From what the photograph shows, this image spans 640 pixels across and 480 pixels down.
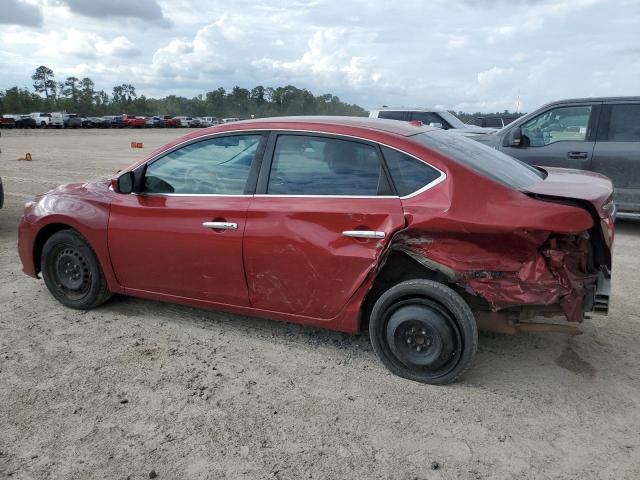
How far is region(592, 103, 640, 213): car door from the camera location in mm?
7223

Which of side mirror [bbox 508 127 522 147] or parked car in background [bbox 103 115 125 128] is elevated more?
side mirror [bbox 508 127 522 147]

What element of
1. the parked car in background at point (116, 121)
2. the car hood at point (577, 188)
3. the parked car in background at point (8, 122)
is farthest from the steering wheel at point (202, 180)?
the parked car in background at point (116, 121)

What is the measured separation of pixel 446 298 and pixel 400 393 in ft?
2.14

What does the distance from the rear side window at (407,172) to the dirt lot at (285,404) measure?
48.5 inches

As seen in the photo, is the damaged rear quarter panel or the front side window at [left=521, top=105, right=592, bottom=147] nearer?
the damaged rear quarter panel

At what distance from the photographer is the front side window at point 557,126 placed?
25.0ft

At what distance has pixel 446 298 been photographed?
10.5 ft

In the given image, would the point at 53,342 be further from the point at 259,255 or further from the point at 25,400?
the point at 259,255

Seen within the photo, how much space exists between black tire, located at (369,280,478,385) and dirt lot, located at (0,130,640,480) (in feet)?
0.41

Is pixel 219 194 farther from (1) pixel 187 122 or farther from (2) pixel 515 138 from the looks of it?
(1) pixel 187 122

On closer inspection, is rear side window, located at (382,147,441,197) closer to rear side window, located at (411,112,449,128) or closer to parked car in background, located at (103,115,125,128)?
rear side window, located at (411,112,449,128)

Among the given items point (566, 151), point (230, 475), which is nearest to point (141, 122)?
point (566, 151)

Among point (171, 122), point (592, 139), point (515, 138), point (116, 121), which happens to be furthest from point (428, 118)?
point (171, 122)

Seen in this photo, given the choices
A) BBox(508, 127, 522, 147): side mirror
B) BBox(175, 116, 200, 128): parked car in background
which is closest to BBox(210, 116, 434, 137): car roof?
BBox(508, 127, 522, 147): side mirror
